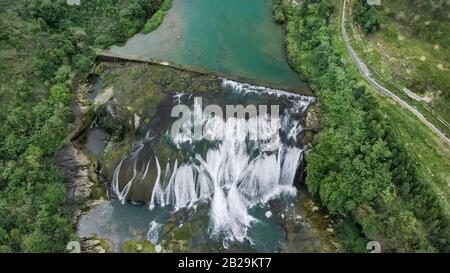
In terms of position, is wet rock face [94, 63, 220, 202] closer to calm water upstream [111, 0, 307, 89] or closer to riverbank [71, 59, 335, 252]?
riverbank [71, 59, 335, 252]

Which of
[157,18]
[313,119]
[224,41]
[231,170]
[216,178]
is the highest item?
[157,18]

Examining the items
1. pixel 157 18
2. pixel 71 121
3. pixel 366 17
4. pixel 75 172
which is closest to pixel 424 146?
pixel 366 17

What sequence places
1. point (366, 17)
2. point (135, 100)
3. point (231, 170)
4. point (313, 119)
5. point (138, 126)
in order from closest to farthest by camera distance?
point (231, 170)
point (138, 126)
point (313, 119)
point (135, 100)
point (366, 17)

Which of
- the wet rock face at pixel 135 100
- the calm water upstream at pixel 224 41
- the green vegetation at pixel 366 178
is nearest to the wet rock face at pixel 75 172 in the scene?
the wet rock face at pixel 135 100

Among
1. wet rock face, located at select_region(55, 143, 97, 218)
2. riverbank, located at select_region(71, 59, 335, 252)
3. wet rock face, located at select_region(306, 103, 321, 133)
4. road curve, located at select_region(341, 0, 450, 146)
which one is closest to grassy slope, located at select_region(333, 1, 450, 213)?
road curve, located at select_region(341, 0, 450, 146)

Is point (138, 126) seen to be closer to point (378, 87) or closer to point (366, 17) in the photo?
point (378, 87)

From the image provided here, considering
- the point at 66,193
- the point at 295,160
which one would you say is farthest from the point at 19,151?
the point at 295,160

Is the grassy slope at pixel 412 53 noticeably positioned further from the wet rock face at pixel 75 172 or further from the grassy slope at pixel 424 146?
the wet rock face at pixel 75 172
